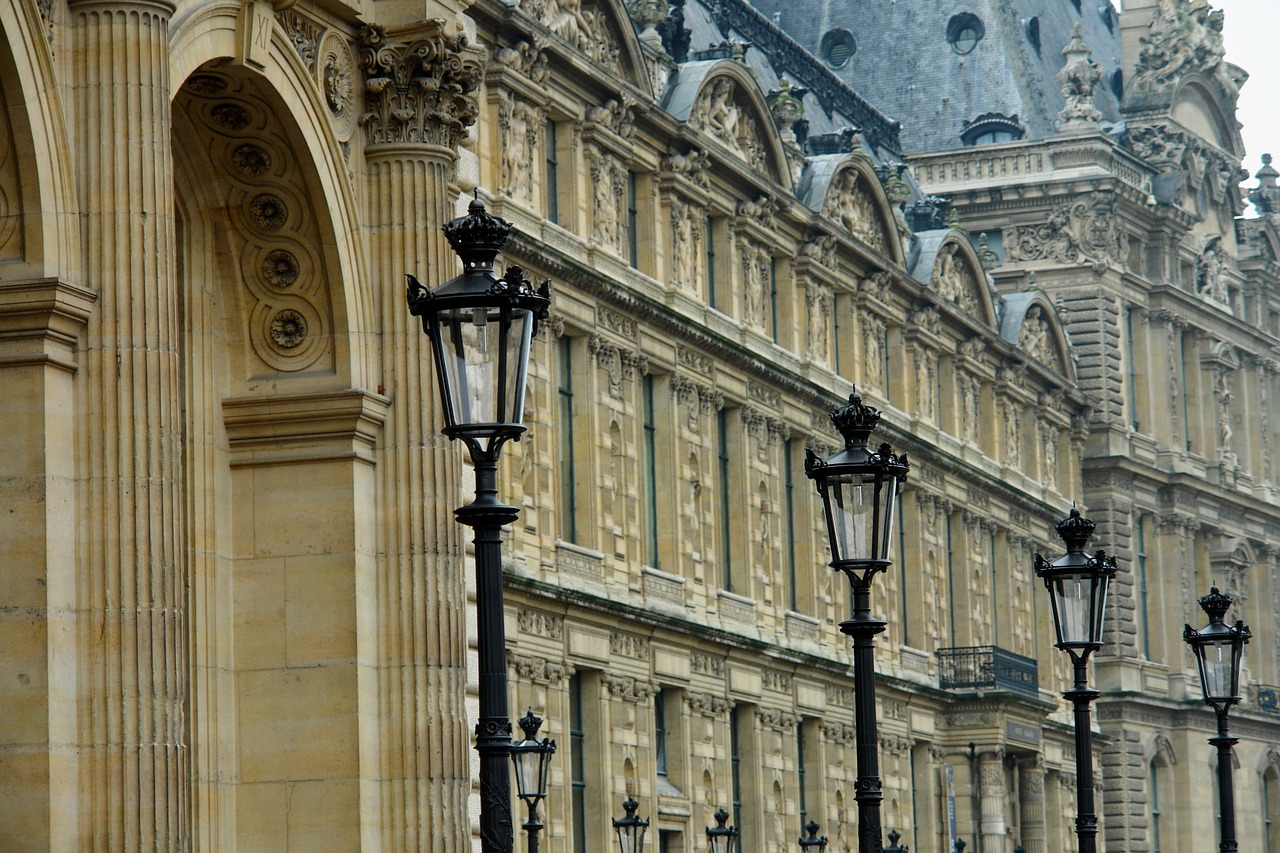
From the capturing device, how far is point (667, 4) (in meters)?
48.6

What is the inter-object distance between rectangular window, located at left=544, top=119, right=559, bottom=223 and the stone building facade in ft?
0.42

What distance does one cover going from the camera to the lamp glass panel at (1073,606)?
2478 centimetres

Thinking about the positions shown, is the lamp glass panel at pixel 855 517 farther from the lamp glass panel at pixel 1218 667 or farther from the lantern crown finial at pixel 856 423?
the lamp glass panel at pixel 1218 667

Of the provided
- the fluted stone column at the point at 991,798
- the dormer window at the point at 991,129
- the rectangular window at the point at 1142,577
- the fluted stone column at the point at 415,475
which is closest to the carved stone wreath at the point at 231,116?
the fluted stone column at the point at 415,475

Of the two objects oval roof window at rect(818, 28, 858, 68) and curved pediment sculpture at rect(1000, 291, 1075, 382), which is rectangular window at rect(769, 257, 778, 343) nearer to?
curved pediment sculpture at rect(1000, 291, 1075, 382)

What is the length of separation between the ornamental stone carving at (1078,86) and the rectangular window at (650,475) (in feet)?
106

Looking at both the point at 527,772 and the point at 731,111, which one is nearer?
the point at 527,772

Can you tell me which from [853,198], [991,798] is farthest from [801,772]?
[853,198]

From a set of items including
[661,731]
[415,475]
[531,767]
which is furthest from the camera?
[661,731]

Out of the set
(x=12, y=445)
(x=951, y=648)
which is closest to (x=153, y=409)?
(x=12, y=445)

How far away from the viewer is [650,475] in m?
46.7

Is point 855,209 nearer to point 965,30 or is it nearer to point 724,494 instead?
point 724,494

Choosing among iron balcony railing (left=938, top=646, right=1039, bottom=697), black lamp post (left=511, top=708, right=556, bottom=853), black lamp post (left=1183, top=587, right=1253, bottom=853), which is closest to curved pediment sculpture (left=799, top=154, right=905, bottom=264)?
iron balcony railing (left=938, top=646, right=1039, bottom=697)

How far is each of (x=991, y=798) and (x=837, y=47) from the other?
1011 inches
